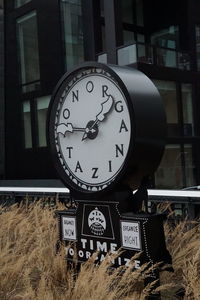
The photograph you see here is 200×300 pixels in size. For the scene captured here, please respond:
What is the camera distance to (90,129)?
14.5 ft

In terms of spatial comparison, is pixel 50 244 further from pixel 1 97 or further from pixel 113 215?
pixel 1 97

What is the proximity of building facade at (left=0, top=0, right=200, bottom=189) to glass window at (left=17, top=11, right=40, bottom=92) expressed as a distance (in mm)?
39

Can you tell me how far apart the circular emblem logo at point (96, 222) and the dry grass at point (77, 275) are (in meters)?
0.31

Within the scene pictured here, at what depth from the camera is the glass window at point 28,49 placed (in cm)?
2231

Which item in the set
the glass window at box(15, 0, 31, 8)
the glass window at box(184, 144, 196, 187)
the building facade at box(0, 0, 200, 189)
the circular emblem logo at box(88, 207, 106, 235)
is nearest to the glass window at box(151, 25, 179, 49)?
the building facade at box(0, 0, 200, 189)

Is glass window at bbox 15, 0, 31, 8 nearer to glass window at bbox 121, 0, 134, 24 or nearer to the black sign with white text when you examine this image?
glass window at bbox 121, 0, 134, 24

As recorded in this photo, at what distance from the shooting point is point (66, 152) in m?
4.68

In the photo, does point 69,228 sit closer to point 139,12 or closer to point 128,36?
point 128,36

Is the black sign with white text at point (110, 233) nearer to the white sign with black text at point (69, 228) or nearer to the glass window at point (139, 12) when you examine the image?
the white sign with black text at point (69, 228)

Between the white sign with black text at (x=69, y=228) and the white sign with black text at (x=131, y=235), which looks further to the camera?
the white sign with black text at (x=69, y=228)

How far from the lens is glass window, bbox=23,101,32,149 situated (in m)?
22.7

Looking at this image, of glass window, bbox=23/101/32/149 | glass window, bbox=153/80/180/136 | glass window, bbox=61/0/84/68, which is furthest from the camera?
glass window, bbox=23/101/32/149

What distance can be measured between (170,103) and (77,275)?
640 inches

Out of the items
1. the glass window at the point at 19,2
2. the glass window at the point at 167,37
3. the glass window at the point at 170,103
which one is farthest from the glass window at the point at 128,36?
the glass window at the point at 19,2
